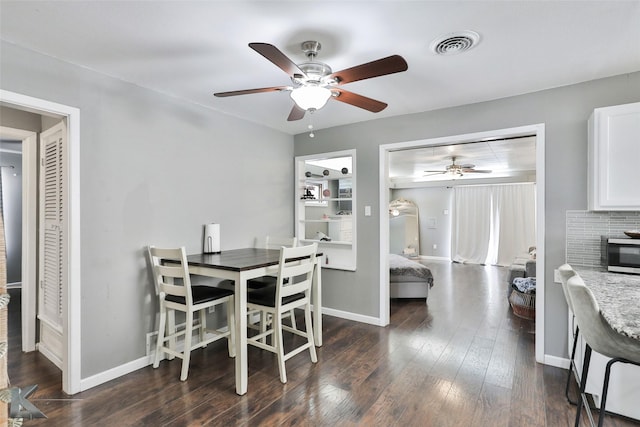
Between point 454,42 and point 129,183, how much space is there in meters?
2.59

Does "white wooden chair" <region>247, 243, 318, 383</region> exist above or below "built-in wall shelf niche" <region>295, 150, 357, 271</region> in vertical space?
below

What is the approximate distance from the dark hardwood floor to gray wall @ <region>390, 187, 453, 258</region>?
550 cm

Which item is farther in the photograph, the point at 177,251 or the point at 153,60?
the point at 177,251

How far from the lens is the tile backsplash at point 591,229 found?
2498 mm

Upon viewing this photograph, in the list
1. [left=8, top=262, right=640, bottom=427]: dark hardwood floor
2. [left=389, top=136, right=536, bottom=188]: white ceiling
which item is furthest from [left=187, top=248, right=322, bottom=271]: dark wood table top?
[left=389, top=136, right=536, bottom=188]: white ceiling

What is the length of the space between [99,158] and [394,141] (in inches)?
108

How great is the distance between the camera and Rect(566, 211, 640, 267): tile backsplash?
98.3 inches

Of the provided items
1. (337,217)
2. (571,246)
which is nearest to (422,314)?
(337,217)

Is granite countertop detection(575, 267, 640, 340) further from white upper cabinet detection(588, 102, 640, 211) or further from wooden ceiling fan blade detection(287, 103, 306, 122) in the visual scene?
wooden ceiling fan blade detection(287, 103, 306, 122)

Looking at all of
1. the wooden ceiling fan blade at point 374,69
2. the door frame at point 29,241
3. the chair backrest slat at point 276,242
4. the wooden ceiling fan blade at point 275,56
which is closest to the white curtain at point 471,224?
the chair backrest slat at point 276,242

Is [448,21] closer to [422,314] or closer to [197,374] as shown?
[197,374]

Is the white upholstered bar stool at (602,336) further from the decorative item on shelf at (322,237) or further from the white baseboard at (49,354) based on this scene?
the white baseboard at (49,354)

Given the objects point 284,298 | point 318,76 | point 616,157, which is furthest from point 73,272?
point 616,157

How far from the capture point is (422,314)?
4.16 m
